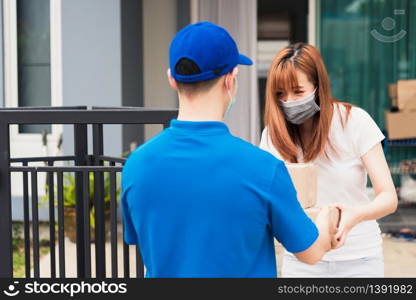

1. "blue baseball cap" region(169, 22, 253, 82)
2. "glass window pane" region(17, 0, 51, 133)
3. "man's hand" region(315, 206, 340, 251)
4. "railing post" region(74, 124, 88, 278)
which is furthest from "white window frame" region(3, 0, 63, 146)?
"blue baseball cap" region(169, 22, 253, 82)

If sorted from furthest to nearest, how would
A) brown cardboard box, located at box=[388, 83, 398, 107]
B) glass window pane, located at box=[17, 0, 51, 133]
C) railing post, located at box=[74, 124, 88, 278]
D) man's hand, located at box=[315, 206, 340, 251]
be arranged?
brown cardboard box, located at box=[388, 83, 398, 107]
glass window pane, located at box=[17, 0, 51, 133]
railing post, located at box=[74, 124, 88, 278]
man's hand, located at box=[315, 206, 340, 251]

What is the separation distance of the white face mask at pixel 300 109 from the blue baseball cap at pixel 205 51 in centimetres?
89

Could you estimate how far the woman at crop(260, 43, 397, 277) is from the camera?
2.69 metres

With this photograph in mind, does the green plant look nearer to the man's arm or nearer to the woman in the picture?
the woman

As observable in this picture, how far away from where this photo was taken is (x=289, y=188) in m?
1.81

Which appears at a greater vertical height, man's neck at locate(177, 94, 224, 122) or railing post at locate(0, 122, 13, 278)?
man's neck at locate(177, 94, 224, 122)

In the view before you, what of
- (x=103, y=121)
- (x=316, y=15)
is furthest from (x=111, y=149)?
(x=103, y=121)

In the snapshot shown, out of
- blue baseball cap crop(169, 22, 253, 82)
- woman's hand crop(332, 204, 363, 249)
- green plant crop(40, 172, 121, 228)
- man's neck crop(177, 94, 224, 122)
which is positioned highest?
blue baseball cap crop(169, 22, 253, 82)

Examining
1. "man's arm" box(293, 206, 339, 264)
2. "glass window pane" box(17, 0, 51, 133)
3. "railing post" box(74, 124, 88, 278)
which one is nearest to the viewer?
"man's arm" box(293, 206, 339, 264)

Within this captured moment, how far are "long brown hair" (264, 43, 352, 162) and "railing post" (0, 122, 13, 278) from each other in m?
0.93

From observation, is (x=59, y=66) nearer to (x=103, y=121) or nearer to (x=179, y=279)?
(x=103, y=121)

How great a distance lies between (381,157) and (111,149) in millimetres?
5677

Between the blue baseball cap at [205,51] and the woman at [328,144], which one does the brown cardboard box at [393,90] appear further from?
the blue baseball cap at [205,51]

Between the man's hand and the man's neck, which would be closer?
the man's neck
